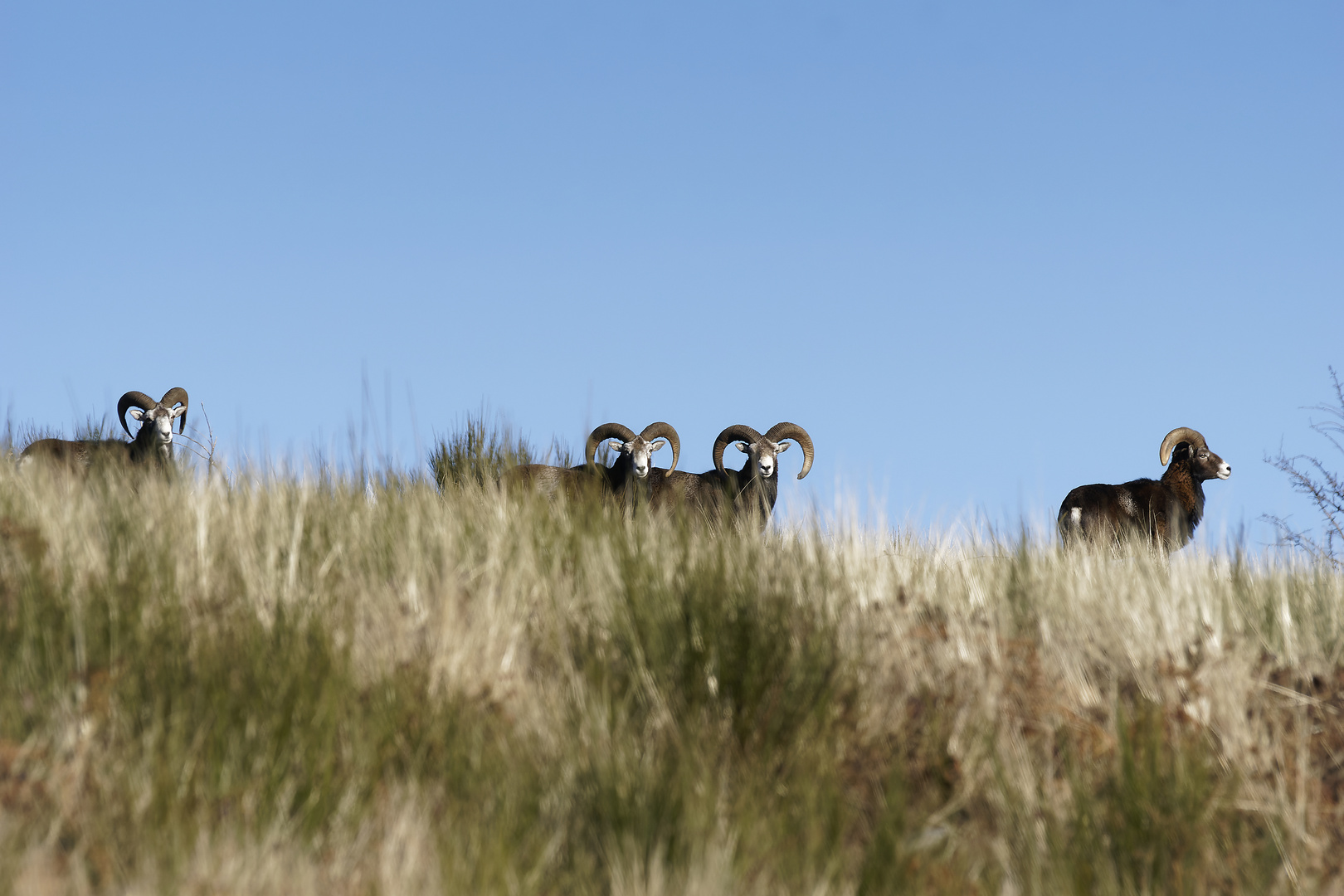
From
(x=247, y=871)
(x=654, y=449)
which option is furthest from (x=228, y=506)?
(x=654, y=449)

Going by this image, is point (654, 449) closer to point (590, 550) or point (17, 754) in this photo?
point (590, 550)

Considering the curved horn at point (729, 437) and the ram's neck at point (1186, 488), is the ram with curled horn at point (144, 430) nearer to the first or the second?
the curved horn at point (729, 437)

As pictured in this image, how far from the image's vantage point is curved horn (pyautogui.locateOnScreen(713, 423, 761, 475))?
16.3m

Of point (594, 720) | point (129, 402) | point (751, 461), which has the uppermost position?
point (129, 402)

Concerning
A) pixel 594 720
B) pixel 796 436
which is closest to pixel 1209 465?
pixel 796 436

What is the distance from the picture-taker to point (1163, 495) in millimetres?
16344

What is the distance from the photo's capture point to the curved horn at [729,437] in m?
16.3

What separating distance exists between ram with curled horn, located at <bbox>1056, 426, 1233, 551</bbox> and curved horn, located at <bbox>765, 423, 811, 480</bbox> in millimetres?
3686

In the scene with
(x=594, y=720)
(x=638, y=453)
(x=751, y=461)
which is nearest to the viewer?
(x=594, y=720)

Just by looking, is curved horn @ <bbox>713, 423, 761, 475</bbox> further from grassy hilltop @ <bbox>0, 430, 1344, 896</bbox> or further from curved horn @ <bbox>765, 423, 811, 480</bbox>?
grassy hilltop @ <bbox>0, 430, 1344, 896</bbox>

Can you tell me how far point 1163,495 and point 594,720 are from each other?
47.9 ft

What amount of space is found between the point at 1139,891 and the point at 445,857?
7.59 feet

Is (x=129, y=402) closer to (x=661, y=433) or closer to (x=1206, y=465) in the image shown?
(x=661, y=433)

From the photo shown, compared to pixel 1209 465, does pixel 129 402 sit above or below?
above
